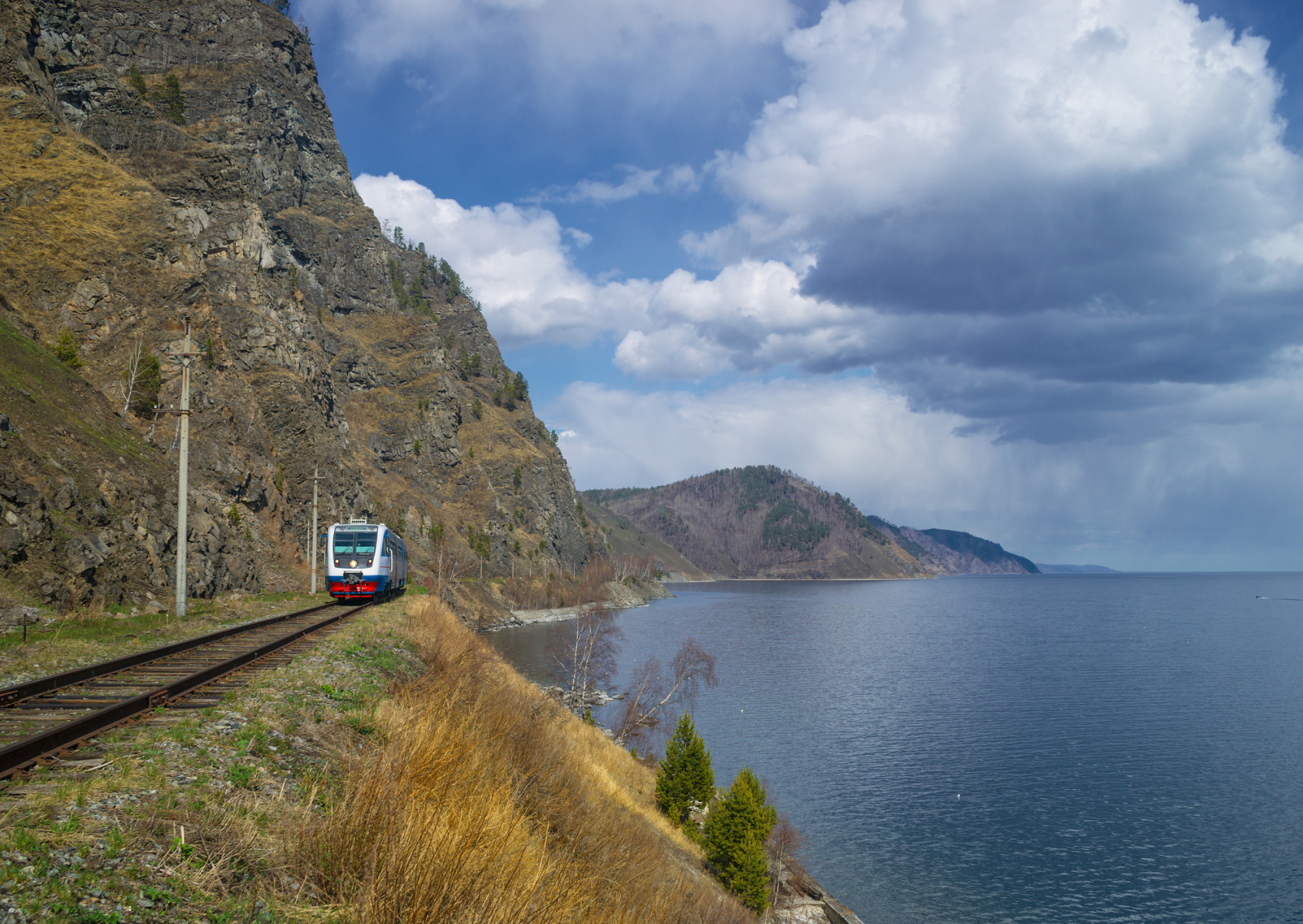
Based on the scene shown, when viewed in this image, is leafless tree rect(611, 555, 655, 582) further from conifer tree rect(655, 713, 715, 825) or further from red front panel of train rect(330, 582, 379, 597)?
conifer tree rect(655, 713, 715, 825)

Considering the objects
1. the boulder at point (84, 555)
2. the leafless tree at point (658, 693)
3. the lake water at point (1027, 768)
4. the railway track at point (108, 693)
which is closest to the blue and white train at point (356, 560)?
the boulder at point (84, 555)

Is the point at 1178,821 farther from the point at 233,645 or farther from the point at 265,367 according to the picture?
the point at 265,367

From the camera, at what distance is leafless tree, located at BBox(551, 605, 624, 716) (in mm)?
41125

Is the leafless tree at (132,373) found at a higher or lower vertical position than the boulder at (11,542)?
higher

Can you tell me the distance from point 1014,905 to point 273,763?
2705 centimetres

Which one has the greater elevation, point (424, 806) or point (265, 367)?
point (265, 367)

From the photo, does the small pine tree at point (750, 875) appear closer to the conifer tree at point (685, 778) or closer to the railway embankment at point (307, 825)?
the conifer tree at point (685, 778)

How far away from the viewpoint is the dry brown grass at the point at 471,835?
4980 mm

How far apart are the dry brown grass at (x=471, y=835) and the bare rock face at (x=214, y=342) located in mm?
16374

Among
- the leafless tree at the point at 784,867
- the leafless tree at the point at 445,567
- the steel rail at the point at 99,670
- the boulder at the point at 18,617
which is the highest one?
the boulder at the point at 18,617

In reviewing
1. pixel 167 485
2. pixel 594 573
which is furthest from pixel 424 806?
pixel 594 573

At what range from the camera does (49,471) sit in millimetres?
23141

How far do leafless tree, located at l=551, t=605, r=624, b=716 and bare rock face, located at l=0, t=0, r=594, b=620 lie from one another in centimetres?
1844

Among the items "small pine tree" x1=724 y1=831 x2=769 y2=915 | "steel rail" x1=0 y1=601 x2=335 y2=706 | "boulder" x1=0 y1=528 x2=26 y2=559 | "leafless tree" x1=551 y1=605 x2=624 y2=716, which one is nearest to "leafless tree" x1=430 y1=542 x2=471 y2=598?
"leafless tree" x1=551 y1=605 x2=624 y2=716
